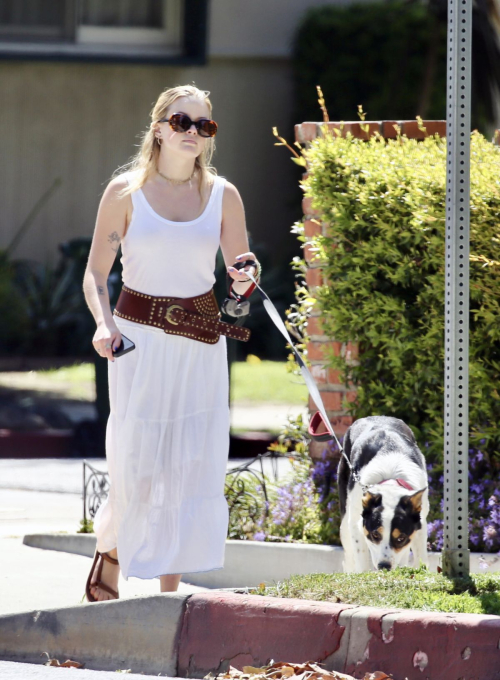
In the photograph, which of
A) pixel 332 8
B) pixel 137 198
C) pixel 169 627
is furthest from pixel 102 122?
pixel 169 627

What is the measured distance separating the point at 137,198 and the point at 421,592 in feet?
6.03

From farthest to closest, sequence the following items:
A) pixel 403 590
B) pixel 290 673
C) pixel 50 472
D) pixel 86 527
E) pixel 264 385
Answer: pixel 264 385
pixel 50 472
pixel 86 527
pixel 403 590
pixel 290 673

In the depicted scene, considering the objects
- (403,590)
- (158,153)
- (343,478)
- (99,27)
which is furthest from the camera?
(99,27)

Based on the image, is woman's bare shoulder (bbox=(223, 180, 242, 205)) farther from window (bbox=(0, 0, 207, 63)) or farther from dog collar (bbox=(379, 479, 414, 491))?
window (bbox=(0, 0, 207, 63))

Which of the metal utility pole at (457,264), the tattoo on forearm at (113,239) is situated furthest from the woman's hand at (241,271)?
the metal utility pole at (457,264)

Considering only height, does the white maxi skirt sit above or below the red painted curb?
above

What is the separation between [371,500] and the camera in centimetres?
486

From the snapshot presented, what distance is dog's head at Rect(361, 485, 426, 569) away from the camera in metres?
4.79

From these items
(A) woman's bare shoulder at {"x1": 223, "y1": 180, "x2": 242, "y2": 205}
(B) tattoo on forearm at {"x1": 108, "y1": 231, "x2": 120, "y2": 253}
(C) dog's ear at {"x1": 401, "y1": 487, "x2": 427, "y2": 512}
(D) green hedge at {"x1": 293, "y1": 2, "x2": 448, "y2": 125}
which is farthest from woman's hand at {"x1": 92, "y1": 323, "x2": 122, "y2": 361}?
(D) green hedge at {"x1": 293, "y1": 2, "x2": 448, "y2": 125}

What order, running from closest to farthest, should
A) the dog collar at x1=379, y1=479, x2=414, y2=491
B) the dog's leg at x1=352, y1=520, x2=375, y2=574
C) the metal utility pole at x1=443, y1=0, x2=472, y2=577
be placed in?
1. the metal utility pole at x1=443, y1=0, x2=472, y2=577
2. the dog collar at x1=379, y1=479, x2=414, y2=491
3. the dog's leg at x1=352, y1=520, x2=375, y2=574

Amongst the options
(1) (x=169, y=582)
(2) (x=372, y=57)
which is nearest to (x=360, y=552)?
(1) (x=169, y=582)

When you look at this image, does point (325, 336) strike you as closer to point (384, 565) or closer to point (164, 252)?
point (384, 565)

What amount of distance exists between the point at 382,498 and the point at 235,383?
29.9 feet

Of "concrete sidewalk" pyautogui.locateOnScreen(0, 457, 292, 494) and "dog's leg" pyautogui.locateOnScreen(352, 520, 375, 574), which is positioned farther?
"concrete sidewalk" pyautogui.locateOnScreen(0, 457, 292, 494)
